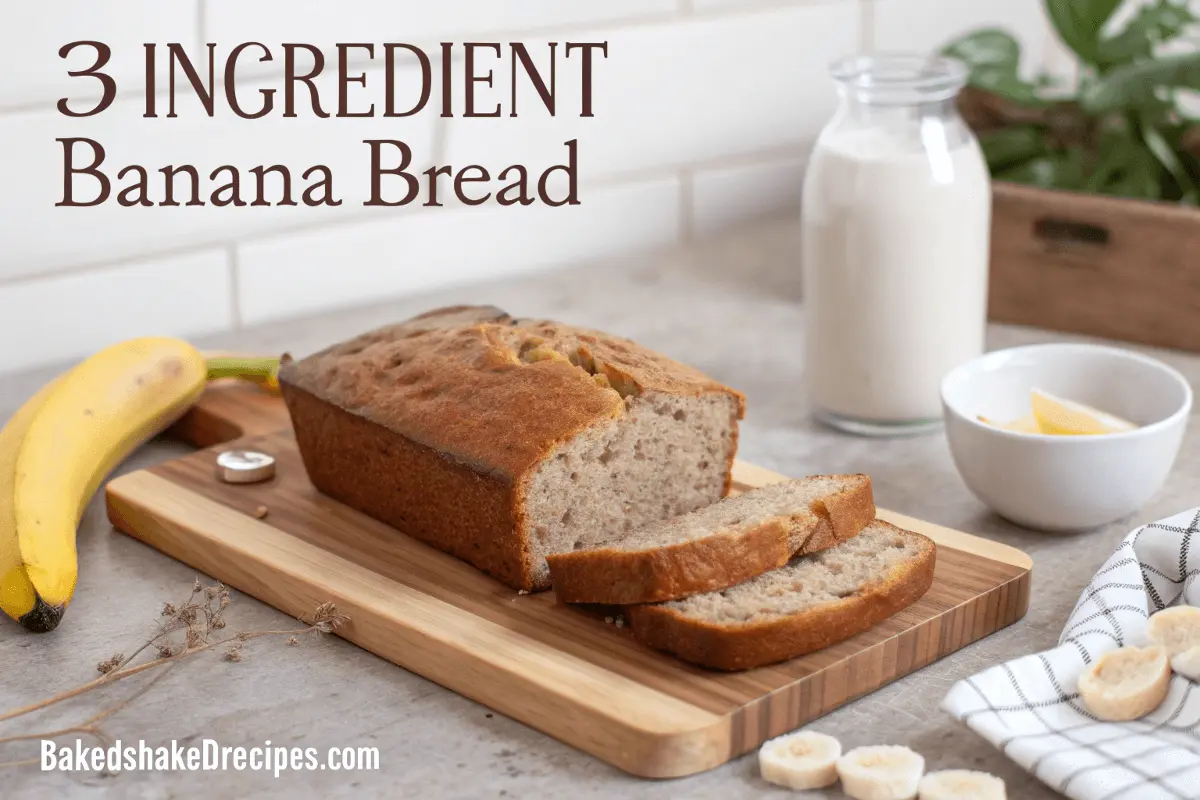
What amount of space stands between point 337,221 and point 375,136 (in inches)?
5.8

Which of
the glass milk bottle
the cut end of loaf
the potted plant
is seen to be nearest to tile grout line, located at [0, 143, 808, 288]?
the potted plant

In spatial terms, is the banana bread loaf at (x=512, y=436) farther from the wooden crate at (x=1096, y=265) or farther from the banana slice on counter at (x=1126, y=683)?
the wooden crate at (x=1096, y=265)

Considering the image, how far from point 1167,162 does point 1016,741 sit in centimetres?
140

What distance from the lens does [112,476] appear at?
6.03 ft

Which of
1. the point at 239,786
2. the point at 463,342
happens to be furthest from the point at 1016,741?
the point at 463,342

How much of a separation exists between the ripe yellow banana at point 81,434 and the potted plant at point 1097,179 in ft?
4.05

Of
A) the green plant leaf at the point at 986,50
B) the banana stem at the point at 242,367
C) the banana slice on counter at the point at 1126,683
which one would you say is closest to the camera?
the banana slice on counter at the point at 1126,683

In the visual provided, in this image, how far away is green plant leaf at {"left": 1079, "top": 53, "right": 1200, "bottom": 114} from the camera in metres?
2.17

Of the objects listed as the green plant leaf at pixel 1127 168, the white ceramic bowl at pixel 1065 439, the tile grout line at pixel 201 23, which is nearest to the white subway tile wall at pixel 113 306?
the tile grout line at pixel 201 23

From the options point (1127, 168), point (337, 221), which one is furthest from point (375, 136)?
point (1127, 168)

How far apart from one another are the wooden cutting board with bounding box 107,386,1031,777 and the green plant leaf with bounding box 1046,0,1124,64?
1048 mm

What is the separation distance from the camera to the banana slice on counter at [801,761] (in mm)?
1165

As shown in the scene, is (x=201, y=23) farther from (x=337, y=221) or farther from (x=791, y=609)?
(x=791, y=609)

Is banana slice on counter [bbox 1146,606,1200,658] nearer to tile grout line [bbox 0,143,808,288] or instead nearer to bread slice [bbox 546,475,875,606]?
bread slice [bbox 546,475,875,606]
